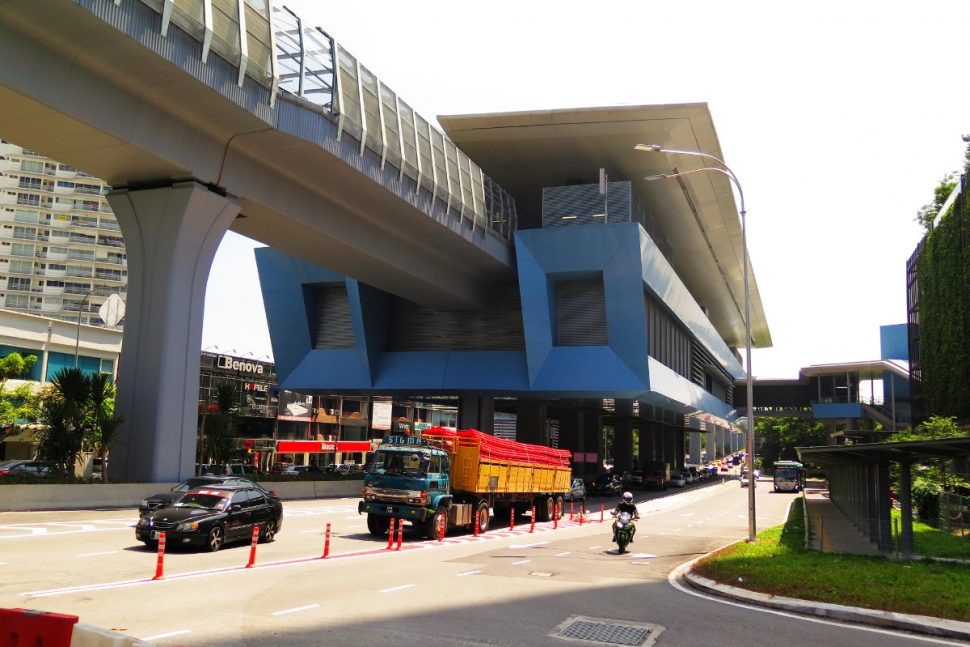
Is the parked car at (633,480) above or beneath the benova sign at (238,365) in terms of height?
beneath

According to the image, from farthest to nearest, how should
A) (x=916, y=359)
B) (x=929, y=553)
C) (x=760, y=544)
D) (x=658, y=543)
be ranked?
(x=916, y=359), (x=658, y=543), (x=760, y=544), (x=929, y=553)

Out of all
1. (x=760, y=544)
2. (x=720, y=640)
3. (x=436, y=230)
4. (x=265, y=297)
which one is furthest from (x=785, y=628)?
(x=265, y=297)

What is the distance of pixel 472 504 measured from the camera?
1013 inches

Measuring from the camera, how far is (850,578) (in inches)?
584

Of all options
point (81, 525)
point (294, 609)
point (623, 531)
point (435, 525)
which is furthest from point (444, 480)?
point (294, 609)

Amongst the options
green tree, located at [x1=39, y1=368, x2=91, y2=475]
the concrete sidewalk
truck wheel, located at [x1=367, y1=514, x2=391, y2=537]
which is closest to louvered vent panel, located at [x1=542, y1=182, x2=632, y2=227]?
the concrete sidewalk

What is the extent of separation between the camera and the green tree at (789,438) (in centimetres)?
11694

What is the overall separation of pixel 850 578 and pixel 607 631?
670 cm

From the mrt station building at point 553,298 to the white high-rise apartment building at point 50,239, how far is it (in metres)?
58.2

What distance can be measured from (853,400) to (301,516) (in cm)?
9227

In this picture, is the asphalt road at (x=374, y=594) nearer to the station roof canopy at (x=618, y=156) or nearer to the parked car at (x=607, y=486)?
the station roof canopy at (x=618, y=156)

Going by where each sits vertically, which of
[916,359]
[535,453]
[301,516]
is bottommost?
[301,516]

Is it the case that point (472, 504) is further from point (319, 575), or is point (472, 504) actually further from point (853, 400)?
point (853, 400)

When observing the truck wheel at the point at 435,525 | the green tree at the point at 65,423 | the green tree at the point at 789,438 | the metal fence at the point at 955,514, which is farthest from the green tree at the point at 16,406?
the green tree at the point at 789,438
